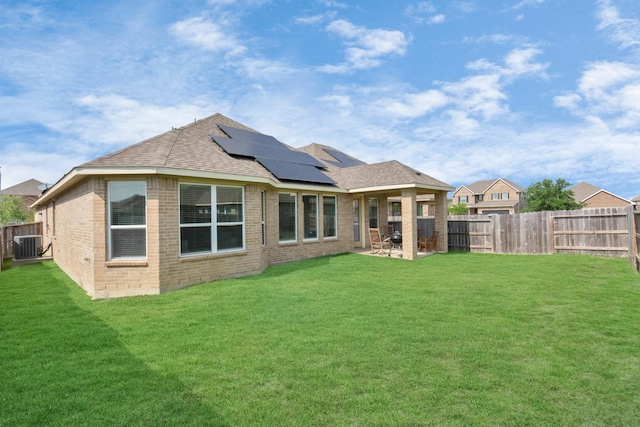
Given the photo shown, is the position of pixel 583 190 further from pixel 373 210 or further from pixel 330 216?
pixel 330 216

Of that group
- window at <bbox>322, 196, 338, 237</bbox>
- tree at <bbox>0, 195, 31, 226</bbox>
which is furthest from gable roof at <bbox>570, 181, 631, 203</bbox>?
tree at <bbox>0, 195, 31, 226</bbox>

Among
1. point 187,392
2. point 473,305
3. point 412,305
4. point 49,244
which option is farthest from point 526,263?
point 49,244

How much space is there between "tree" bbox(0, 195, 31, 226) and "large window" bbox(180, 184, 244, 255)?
49.2m

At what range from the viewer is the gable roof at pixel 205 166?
776 centimetres

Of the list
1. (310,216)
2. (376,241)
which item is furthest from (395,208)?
(310,216)

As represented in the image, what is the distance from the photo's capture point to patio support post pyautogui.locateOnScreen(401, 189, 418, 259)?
1310 centimetres

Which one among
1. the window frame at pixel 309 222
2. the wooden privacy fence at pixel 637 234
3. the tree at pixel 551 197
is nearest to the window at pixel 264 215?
the window frame at pixel 309 222

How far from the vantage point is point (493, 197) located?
187 ft

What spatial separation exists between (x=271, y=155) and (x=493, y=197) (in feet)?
179

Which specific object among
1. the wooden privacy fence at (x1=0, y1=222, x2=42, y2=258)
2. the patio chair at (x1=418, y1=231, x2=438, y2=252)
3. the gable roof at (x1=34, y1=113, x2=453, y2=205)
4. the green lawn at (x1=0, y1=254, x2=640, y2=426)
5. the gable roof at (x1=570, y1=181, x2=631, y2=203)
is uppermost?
the gable roof at (x1=570, y1=181, x2=631, y2=203)

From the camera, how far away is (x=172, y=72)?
12.0m

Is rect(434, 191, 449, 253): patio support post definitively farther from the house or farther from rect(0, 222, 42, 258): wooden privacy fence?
rect(0, 222, 42, 258): wooden privacy fence

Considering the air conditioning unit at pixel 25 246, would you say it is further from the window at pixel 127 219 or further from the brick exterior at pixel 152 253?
the window at pixel 127 219

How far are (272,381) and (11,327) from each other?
5.32m
